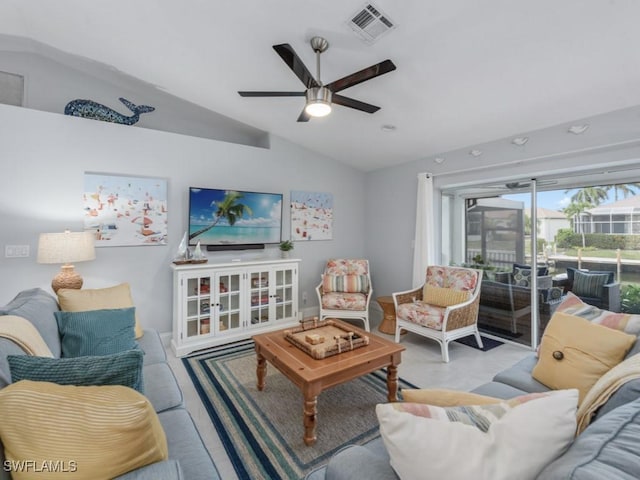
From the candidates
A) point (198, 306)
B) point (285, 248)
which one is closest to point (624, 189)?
point (285, 248)

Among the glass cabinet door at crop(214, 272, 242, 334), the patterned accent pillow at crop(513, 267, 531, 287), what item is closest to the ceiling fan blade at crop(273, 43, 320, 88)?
the glass cabinet door at crop(214, 272, 242, 334)

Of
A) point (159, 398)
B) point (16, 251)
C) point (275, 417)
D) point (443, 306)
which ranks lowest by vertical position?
point (275, 417)

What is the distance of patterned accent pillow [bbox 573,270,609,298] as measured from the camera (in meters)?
3.06

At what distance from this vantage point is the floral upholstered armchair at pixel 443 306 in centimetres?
312

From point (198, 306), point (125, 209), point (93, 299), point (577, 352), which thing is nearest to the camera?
point (577, 352)

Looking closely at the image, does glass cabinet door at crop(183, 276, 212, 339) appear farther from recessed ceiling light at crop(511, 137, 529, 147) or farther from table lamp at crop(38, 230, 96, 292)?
recessed ceiling light at crop(511, 137, 529, 147)

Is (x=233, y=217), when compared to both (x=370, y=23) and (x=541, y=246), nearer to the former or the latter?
(x=370, y=23)

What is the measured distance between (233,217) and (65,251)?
5.64 feet

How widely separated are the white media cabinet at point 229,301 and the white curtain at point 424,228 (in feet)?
5.46

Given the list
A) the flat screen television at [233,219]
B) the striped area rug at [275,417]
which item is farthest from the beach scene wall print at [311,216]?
the striped area rug at [275,417]

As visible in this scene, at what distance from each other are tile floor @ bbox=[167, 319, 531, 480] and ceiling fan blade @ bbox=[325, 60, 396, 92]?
8.16 ft

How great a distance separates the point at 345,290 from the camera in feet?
13.7

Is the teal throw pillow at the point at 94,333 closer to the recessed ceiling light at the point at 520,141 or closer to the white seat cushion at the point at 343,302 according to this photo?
the white seat cushion at the point at 343,302

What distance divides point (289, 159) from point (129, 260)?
2.41 m
